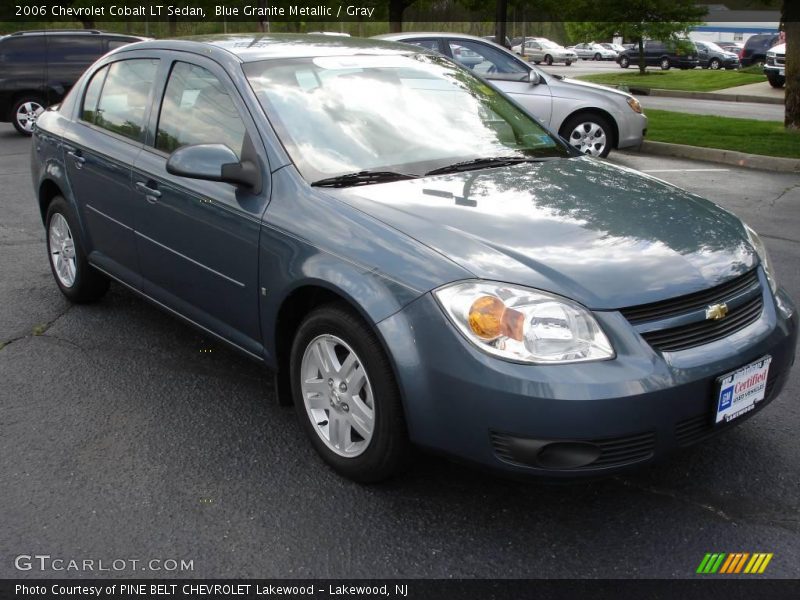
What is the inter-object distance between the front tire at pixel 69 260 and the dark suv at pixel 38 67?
10.5 meters

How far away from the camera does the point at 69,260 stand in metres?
5.48

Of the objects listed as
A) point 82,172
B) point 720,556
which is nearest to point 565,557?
point 720,556

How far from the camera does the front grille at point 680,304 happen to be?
2.84m

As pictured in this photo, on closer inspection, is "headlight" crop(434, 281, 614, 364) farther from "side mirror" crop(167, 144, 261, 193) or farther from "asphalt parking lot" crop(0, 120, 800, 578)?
"side mirror" crop(167, 144, 261, 193)

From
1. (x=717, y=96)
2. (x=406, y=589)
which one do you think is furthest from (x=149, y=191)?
(x=717, y=96)

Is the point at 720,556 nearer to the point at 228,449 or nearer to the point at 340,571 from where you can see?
the point at 340,571

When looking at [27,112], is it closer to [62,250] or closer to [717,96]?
[62,250]

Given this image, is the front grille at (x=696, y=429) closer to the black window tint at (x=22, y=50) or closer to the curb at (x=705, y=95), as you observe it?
the black window tint at (x=22, y=50)

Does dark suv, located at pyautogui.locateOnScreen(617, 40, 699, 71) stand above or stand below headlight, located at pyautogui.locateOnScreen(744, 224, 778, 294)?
below

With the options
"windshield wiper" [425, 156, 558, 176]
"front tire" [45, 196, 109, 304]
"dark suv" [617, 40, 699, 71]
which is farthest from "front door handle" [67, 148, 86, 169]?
"dark suv" [617, 40, 699, 71]

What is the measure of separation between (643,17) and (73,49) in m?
21.4

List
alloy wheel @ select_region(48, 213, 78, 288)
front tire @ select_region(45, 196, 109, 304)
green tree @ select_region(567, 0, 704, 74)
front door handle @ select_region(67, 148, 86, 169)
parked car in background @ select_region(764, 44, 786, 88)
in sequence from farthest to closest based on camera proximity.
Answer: green tree @ select_region(567, 0, 704, 74), parked car in background @ select_region(764, 44, 786, 88), alloy wheel @ select_region(48, 213, 78, 288), front tire @ select_region(45, 196, 109, 304), front door handle @ select_region(67, 148, 86, 169)

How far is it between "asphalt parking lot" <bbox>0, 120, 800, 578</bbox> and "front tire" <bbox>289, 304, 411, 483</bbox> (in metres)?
0.15

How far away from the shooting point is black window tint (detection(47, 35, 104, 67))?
15133mm
